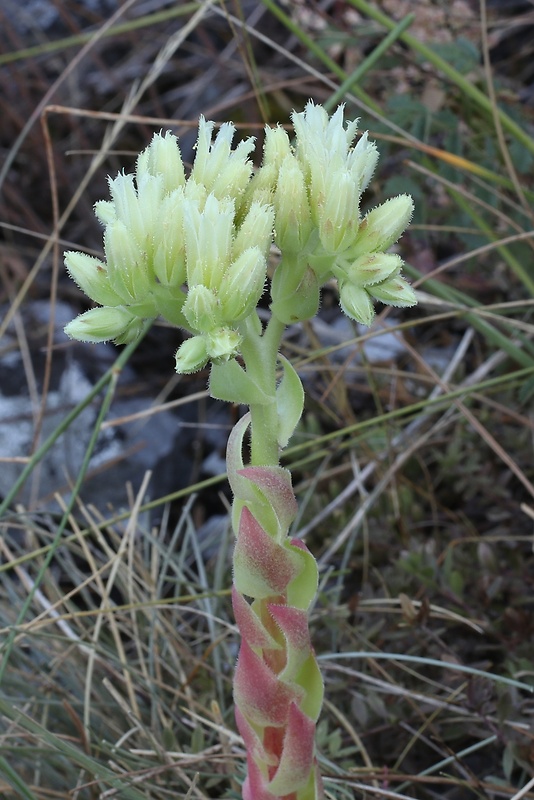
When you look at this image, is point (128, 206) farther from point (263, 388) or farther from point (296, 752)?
point (296, 752)

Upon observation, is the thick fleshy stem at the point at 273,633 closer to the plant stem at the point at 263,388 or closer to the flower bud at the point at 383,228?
the plant stem at the point at 263,388

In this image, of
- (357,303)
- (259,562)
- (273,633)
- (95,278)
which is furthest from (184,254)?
(273,633)

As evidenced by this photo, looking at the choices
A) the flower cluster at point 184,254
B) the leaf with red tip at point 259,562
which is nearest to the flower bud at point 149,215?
the flower cluster at point 184,254

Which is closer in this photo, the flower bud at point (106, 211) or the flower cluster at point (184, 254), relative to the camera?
the flower cluster at point (184, 254)

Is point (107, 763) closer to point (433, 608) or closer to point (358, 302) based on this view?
point (433, 608)

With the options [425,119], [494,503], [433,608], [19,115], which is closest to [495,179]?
[425,119]

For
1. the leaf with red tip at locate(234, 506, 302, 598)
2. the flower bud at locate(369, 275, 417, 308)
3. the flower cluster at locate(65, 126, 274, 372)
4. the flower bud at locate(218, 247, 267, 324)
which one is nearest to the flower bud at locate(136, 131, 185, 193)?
the flower cluster at locate(65, 126, 274, 372)
